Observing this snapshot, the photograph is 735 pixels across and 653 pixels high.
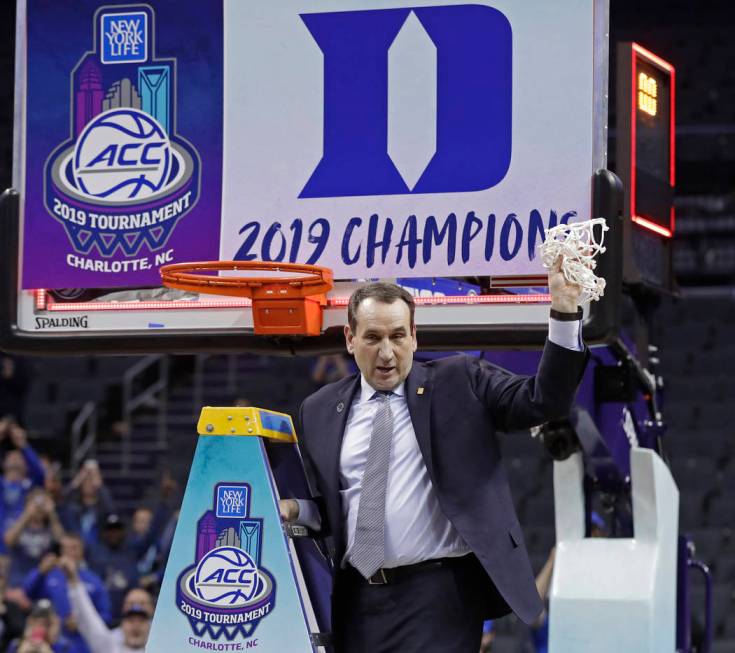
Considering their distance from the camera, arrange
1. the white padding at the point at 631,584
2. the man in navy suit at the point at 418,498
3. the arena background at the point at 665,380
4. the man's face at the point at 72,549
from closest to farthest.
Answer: the man in navy suit at the point at 418,498, the white padding at the point at 631,584, the man's face at the point at 72,549, the arena background at the point at 665,380

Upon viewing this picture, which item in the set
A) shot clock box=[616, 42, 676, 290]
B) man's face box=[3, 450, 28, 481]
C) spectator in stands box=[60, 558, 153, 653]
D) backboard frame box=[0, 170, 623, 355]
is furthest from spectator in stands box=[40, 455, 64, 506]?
shot clock box=[616, 42, 676, 290]

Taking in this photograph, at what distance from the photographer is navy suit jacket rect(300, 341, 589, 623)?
3.84 m

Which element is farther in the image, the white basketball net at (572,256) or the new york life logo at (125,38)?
the new york life logo at (125,38)

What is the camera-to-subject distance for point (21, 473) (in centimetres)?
1193

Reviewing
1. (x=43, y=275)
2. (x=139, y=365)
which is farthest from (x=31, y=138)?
(x=139, y=365)

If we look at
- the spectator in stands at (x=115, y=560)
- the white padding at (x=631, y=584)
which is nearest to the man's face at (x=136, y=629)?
the spectator in stands at (x=115, y=560)

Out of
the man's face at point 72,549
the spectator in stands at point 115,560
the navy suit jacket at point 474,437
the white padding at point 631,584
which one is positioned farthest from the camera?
the spectator in stands at point 115,560

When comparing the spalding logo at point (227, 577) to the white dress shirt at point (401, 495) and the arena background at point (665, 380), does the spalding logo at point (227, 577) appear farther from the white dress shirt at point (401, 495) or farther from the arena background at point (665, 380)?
the arena background at point (665, 380)

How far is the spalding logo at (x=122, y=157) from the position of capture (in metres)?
4.77

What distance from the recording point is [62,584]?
1060 cm

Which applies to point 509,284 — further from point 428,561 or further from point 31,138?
point 31,138

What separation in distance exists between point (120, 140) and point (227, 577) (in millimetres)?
1518

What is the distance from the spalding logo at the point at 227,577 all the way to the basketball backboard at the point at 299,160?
753 millimetres

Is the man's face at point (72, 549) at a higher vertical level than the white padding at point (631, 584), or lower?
lower
